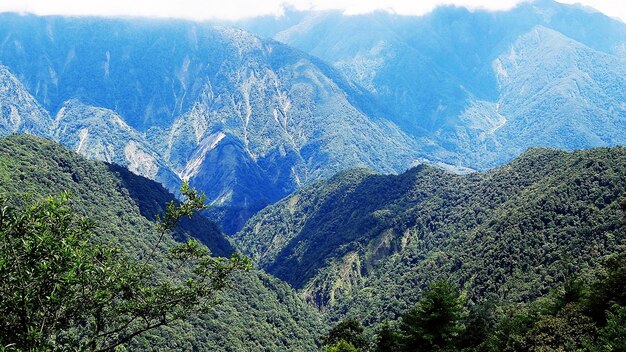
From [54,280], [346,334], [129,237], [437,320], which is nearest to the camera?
[54,280]

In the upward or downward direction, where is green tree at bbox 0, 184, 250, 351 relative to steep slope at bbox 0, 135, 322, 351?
upward

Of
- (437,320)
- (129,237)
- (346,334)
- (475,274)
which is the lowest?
(129,237)

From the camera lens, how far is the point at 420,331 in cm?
5919

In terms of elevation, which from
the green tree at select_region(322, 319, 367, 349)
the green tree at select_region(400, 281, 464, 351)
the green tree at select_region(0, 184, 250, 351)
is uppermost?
the green tree at select_region(0, 184, 250, 351)

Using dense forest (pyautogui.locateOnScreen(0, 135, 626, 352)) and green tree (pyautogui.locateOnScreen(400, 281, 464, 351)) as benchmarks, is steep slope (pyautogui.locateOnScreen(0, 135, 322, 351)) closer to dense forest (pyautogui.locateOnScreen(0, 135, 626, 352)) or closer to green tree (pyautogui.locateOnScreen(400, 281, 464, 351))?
dense forest (pyautogui.locateOnScreen(0, 135, 626, 352))

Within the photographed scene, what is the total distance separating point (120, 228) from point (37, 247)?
6919 inches

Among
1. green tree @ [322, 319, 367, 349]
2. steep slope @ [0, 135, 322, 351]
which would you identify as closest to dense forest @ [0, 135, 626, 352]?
green tree @ [322, 319, 367, 349]

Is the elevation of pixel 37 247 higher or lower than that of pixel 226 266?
higher

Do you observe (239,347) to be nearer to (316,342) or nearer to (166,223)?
(316,342)

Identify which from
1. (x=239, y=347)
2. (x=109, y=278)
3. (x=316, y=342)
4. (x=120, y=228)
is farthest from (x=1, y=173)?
(x=109, y=278)

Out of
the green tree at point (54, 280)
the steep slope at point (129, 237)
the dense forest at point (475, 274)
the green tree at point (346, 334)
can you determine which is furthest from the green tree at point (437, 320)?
the steep slope at point (129, 237)

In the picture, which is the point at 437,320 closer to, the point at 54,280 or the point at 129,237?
the point at 54,280

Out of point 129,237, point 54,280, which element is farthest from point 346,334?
point 129,237

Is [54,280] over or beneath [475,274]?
over
